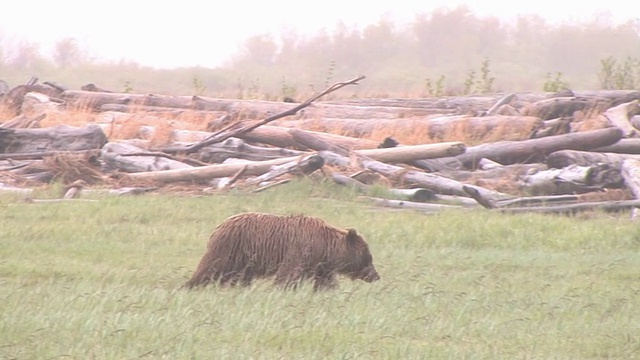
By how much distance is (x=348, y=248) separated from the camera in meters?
9.55

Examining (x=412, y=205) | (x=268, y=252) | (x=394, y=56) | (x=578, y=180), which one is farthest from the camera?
(x=394, y=56)

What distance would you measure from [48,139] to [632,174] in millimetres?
9239

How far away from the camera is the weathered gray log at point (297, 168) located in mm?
16859

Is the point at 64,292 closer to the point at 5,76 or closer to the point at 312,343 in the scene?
the point at 312,343

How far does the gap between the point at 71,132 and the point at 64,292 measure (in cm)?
1136

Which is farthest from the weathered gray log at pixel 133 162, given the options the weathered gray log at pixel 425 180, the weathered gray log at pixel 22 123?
the weathered gray log at pixel 425 180

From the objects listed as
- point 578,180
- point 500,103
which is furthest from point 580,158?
point 500,103

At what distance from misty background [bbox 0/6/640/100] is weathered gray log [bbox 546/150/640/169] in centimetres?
3279

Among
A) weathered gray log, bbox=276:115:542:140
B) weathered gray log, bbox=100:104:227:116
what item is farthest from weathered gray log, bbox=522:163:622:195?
weathered gray log, bbox=100:104:227:116

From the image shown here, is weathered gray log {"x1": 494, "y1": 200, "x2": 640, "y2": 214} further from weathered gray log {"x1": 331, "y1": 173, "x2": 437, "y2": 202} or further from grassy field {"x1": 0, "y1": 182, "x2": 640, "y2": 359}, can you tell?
weathered gray log {"x1": 331, "y1": 173, "x2": 437, "y2": 202}

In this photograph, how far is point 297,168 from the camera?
1700 cm

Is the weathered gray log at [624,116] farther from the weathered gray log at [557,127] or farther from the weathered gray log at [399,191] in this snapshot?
the weathered gray log at [399,191]

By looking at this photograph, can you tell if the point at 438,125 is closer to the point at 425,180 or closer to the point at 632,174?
the point at 425,180

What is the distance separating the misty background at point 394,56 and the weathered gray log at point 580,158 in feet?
108
